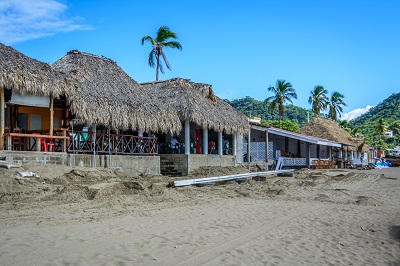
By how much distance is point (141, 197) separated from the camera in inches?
389

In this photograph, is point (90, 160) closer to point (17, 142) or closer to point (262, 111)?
point (17, 142)

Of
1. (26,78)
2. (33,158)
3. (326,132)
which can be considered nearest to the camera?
(33,158)

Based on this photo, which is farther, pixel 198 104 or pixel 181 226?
pixel 198 104

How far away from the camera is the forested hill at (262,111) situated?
77.5 m

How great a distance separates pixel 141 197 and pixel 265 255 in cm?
509

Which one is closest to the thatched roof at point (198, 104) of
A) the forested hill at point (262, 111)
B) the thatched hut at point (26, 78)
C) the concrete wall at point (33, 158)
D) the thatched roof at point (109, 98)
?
the thatched roof at point (109, 98)

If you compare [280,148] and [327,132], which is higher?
[327,132]

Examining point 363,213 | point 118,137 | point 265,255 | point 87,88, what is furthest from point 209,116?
point 265,255

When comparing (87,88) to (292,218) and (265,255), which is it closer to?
(292,218)

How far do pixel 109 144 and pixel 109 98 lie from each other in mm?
1918

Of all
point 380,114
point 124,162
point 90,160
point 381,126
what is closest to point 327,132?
point 124,162

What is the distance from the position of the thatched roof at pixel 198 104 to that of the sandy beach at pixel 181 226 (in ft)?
26.4

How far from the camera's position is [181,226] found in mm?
7004

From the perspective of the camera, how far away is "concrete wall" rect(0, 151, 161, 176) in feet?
39.8
